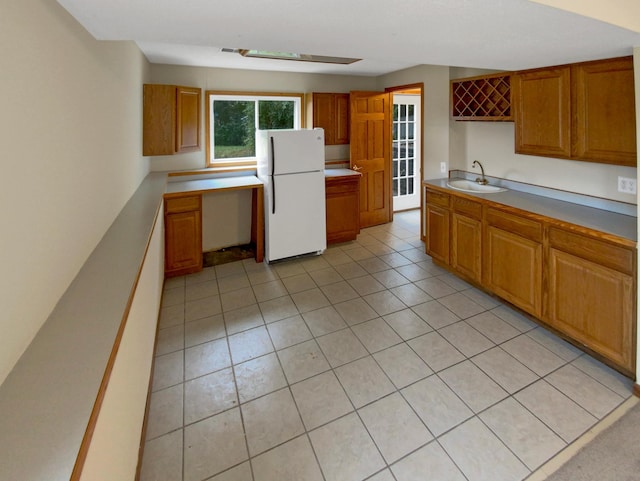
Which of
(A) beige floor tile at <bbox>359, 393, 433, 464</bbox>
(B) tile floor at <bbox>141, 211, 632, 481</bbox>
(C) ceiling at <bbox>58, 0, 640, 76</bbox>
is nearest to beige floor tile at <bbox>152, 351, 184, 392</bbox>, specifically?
(B) tile floor at <bbox>141, 211, 632, 481</bbox>

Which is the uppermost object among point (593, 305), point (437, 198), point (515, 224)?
point (437, 198)

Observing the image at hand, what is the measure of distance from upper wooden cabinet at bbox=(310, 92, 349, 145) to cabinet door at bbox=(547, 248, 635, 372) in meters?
3.29

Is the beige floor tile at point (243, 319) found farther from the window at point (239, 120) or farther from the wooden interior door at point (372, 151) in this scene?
the wooden interior door at point (372, 151)

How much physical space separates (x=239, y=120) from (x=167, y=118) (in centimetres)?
116

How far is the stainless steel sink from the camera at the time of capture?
3.48 metres

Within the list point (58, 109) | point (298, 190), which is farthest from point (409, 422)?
point (298, 190)

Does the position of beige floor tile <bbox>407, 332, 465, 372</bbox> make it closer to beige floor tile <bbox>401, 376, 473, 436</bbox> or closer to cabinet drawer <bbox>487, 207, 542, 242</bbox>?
beige floor tile <bbox>401, 376, 473, 436</bbox>

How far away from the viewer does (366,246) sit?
4.67 meters

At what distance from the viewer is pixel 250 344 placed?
2639 millimetres

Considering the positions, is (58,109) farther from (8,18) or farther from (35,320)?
(35,320)

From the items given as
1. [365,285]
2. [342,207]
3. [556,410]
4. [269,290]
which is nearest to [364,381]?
[556,410]

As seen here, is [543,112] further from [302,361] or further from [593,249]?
[302,361]

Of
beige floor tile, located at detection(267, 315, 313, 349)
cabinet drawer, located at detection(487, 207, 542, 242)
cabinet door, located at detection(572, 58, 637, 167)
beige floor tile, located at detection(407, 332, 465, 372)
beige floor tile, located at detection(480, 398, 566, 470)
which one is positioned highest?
cabinet door, located at detection(572, 58, 637, 167)

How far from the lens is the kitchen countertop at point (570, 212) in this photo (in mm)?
2252
